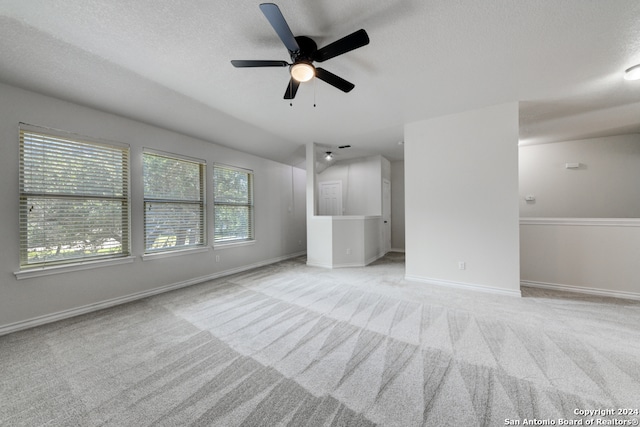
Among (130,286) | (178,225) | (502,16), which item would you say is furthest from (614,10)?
(130,286)

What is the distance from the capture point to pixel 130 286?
10.6ft

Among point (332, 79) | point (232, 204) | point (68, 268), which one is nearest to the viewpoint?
point (332, 79)

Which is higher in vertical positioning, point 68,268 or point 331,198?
point 331,198

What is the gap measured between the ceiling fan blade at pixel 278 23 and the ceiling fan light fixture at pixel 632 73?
3447 millimetres

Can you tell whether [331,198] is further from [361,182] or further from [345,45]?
[345,45]

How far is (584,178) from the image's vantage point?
4.65m

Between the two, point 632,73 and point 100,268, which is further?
point 100,268

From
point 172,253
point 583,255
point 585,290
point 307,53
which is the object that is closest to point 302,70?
point 307,53

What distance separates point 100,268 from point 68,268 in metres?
0.30

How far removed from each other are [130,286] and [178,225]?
42.9 inches

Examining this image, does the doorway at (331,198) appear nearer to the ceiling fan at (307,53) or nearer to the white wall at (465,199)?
the white wall at (465,199)

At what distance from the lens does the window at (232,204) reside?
455 centimetres

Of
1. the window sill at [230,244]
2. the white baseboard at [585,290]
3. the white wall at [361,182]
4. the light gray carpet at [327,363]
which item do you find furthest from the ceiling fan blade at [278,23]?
the white baseboard at [585,290]

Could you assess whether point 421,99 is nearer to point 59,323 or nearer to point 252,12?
point 252,12
